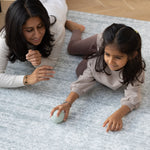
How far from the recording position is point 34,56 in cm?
142

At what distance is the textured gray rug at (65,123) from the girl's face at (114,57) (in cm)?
30

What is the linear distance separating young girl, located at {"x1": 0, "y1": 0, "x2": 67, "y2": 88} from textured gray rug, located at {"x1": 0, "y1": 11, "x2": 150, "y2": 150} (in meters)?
0.10

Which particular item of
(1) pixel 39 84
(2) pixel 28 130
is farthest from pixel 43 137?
(1) pixel 39 84

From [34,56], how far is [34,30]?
16 cm

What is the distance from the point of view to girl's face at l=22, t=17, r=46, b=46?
1272 millimetres

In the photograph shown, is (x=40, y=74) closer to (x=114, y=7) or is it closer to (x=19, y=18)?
(x=19, y=18)

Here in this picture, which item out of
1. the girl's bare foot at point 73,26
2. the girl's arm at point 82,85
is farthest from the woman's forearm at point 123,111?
the girl's bare foot at point 73,26

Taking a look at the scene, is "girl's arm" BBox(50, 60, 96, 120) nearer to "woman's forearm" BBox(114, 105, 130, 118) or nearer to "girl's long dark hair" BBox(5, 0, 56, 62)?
"woman's forearm" BBox(114, 105, 130, 118)

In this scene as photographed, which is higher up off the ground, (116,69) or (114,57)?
(114,57)

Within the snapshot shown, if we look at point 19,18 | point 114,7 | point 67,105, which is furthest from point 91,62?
point 114,7

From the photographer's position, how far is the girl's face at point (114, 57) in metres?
1.18

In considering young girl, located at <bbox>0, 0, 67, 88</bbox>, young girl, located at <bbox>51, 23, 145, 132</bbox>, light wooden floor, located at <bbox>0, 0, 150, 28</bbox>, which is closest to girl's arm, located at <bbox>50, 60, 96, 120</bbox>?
young girl, located at <bbox>51, 23, 145, 132</bbox>

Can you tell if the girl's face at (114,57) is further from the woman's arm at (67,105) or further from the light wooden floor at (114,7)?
the light wooden floor at (114,7)

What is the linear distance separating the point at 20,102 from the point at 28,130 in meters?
0.19
